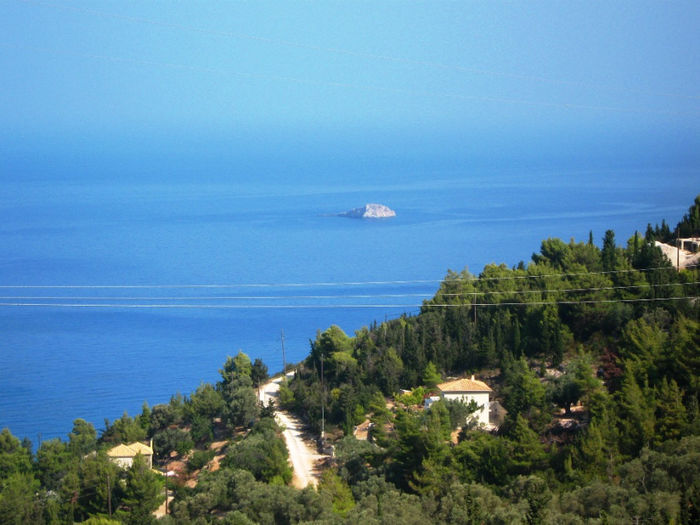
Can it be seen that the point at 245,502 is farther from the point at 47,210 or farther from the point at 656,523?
the point at 47,210

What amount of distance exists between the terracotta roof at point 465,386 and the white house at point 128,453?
5.64 m

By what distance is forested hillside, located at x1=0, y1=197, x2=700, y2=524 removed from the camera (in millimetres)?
12523

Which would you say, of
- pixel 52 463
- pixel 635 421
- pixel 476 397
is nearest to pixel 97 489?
pixel 52 463

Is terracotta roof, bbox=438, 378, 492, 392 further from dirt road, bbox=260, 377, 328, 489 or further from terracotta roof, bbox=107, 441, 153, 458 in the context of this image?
terracotta roof, bbox=107, 441, 153, 458

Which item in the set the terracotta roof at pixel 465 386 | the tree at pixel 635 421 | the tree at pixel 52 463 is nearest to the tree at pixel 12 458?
the tree at pixel 52 463

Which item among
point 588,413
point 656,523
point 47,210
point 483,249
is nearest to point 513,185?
point 483,249

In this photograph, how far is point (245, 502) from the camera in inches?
539

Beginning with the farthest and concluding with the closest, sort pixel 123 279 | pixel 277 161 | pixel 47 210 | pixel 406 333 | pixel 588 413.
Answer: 1. pixel 277 161
2. pixel 47 210
3. pixel 123 279
4. pixel 406 333
5. pixel 588 413

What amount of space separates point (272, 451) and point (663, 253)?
10111 millimetres

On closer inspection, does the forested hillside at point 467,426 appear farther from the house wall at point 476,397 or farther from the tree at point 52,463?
the house wall at point 476,397

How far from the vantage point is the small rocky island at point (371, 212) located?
60312 millimetres

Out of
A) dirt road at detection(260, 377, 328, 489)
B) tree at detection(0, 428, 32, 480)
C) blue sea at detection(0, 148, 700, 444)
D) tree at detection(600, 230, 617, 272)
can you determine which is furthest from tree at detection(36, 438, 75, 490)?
tree at detection(600, 230, 617, 272)

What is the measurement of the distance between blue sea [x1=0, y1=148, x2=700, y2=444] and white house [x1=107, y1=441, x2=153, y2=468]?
4.06m

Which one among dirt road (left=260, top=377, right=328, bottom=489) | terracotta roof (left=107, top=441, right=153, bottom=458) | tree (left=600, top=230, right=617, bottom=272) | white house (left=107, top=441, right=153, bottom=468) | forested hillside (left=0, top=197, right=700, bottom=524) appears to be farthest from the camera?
tree (left=600, top=230, right=617, bottom=272)
